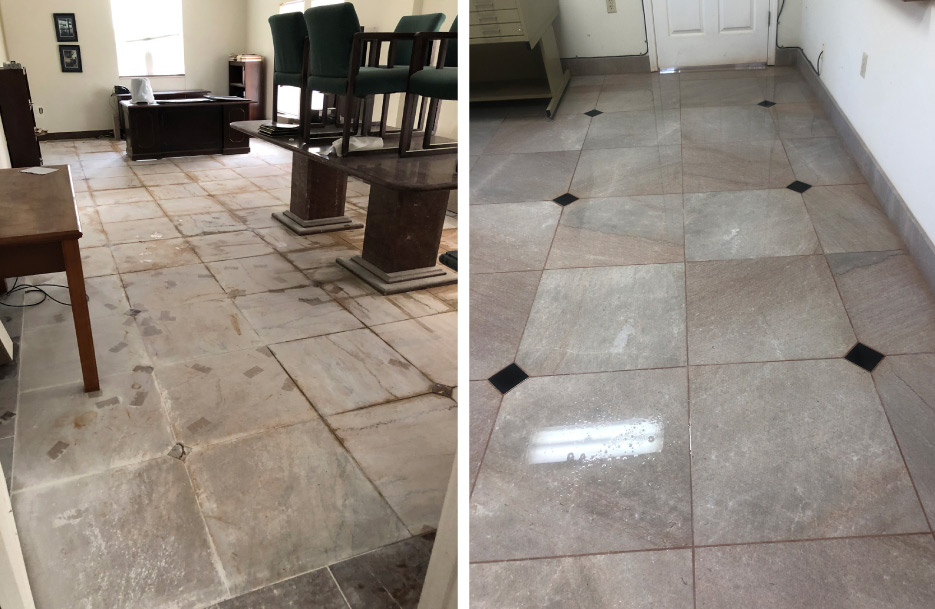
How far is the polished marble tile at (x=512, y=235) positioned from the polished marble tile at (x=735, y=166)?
648 mm

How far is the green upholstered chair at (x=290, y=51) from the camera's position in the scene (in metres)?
3.35

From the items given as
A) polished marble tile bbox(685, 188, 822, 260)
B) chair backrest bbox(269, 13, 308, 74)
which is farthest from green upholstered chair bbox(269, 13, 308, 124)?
polished marble tile bbox(685, 188, 822, 260)

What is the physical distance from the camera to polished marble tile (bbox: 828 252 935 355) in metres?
2.04

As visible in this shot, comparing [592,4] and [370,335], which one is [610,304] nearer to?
[370,335]

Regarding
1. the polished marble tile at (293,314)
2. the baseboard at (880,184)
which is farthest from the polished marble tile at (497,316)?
the baseboard at (880,184)

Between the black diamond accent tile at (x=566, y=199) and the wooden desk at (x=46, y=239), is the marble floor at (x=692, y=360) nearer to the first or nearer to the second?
the black diamond accent tile at (x=566, y=199)

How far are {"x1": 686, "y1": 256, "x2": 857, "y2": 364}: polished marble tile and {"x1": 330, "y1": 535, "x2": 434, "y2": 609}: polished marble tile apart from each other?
3.21ft

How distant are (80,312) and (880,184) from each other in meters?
2.88

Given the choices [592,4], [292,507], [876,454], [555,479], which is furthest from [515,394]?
[592,4]

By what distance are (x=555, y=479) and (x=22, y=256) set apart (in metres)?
1.69

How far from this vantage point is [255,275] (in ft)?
10.3

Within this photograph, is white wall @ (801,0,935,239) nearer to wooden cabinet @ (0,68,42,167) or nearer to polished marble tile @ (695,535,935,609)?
polished marble tile @ (695,535,935,609)

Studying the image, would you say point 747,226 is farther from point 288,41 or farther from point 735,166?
point 288,41

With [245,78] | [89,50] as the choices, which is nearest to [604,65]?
[245,78]
